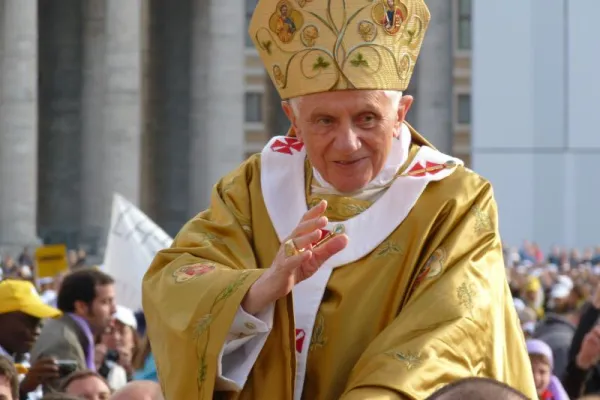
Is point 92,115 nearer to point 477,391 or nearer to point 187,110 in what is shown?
point 187,110

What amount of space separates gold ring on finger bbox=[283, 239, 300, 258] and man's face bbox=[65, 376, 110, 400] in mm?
4580

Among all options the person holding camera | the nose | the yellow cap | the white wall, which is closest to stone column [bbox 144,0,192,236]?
the white wall

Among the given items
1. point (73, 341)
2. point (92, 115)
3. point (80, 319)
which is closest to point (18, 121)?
point (92, 115)

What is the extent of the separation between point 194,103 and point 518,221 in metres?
16.7

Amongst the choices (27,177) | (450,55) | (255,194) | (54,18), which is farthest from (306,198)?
(450,55)

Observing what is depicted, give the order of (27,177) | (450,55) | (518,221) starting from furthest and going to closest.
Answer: (450,55)
(27,177)
(518,221)

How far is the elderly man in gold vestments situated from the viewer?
5.75m

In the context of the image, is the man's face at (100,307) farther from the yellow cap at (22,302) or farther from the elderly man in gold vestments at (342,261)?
the elderly man in gold vestments at (342,261)

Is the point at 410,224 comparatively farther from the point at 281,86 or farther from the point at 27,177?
the point at 27,177

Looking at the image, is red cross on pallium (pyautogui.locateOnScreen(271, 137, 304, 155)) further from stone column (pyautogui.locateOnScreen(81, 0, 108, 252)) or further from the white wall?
stone column (pyautogui.locateOnScreen(81, 0, 108, 252))

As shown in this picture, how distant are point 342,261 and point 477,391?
1.87 metres

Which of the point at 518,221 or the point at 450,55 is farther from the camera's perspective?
the point at 450,55

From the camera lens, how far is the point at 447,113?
6147 cm

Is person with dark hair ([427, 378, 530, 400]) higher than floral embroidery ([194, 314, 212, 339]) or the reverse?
higher
